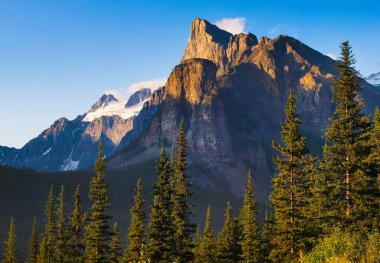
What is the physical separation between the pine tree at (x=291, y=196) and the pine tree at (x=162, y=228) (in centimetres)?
1194

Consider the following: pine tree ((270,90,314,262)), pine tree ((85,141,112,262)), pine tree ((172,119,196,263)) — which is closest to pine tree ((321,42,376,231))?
pine tree ((270,90,314,262))

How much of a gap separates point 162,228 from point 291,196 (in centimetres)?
1462

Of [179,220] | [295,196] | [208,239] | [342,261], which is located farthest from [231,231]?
[342,261]

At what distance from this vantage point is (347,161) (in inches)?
1373

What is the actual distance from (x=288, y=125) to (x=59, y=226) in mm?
45973

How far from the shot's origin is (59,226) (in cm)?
7244

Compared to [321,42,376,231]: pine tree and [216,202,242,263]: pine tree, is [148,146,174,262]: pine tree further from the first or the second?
[321,42,376,231]: pine tree

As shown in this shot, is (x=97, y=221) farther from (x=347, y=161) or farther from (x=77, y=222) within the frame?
(x=347, y=161)

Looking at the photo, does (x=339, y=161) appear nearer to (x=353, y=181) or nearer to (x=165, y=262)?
(x=353, y=181)

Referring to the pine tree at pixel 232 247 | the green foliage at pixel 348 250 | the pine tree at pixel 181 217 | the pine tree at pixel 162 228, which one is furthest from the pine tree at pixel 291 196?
the pine tree at pixel 232 247

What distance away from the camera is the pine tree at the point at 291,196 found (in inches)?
1495

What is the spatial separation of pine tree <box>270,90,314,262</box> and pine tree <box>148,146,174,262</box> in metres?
11.9

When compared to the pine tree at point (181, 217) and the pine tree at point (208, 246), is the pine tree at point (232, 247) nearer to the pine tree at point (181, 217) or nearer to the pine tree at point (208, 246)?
the pine tree at point (208, 246)

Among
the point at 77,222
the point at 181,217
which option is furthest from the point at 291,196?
the point at 77,222
